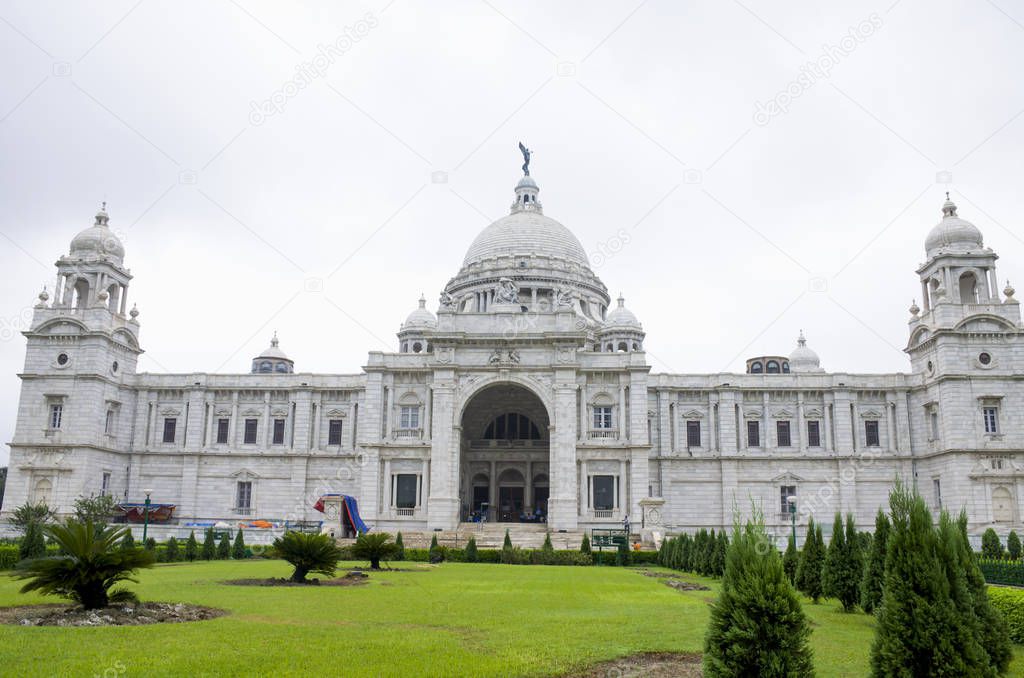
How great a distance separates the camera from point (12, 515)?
164 feet

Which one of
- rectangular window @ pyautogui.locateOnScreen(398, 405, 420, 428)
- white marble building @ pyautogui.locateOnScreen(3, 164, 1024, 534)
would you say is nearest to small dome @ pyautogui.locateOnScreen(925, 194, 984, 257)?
white marble building @ pyautogui.locateOnScreen(3, 164, 1024, 534)

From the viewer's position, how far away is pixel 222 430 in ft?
195

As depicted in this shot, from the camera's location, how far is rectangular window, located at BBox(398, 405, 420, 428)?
53594 millimetres

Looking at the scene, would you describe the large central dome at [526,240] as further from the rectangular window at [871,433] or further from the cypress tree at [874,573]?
the cypress tree at [874,573]

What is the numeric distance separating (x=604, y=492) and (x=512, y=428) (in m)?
11.7

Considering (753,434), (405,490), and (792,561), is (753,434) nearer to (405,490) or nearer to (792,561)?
(405,490)

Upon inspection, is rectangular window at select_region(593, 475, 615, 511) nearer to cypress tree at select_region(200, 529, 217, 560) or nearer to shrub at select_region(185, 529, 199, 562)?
cypress tree at select_region(200, 529, 217, 560)

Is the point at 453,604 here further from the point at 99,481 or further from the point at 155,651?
the point at 99,481

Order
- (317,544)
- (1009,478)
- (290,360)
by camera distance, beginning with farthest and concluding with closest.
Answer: (290,360)
(1009,478)
(317,544)

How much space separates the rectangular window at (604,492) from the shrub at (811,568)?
2909 centimetres

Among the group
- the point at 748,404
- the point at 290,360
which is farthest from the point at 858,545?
the point at 290,360

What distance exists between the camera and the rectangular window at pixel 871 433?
55938 millimetres

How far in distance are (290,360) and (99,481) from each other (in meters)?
22.5

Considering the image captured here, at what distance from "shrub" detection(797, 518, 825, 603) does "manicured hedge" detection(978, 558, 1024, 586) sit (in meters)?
6.20
